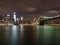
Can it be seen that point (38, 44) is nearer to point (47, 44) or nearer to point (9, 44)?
point (47, 44)

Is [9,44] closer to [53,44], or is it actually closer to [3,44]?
[3,44]

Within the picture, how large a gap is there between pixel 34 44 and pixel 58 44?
422cm

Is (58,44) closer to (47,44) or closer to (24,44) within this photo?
(47,44)

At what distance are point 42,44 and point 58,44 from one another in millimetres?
2842

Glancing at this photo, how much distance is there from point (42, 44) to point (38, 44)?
0.73 m

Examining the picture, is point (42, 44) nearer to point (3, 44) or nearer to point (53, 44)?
point (53, 44)

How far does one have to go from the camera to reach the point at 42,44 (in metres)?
34.4

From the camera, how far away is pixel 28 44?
33.5 metres

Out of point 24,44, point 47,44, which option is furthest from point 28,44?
point 47,44

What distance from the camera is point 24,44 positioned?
33.9m

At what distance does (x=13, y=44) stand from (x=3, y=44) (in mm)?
1759

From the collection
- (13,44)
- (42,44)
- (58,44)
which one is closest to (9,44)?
(13,44)

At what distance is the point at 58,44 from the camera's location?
111ft

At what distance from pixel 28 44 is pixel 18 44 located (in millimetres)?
1784
